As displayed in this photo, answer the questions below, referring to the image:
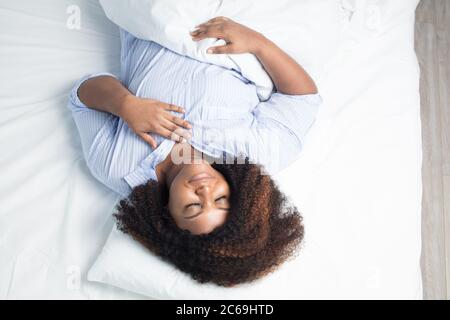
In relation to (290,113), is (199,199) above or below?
below

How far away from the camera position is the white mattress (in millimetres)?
1085

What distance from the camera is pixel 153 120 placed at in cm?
107

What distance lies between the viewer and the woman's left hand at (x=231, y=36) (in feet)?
3.68

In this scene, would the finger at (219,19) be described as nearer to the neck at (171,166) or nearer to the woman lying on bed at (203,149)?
the woman lying on bed at (203,149)

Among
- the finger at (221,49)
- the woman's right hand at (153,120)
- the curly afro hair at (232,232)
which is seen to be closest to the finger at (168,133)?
the woman's right hand at (153,120)

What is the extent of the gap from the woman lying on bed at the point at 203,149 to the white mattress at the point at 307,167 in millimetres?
79

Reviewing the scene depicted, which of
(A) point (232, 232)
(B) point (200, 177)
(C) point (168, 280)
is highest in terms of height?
(B) point (200, 177)

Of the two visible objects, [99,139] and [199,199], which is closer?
[199,199]

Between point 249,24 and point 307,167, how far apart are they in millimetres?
380

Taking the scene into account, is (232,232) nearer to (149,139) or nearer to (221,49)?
(149,139)

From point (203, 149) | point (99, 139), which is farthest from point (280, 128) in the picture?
point (99, 139)

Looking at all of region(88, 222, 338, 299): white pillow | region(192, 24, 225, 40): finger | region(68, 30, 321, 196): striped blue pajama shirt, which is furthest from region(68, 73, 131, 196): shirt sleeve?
region(192, 24, 225, 40): finger

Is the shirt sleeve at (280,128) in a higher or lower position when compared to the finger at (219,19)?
lower
